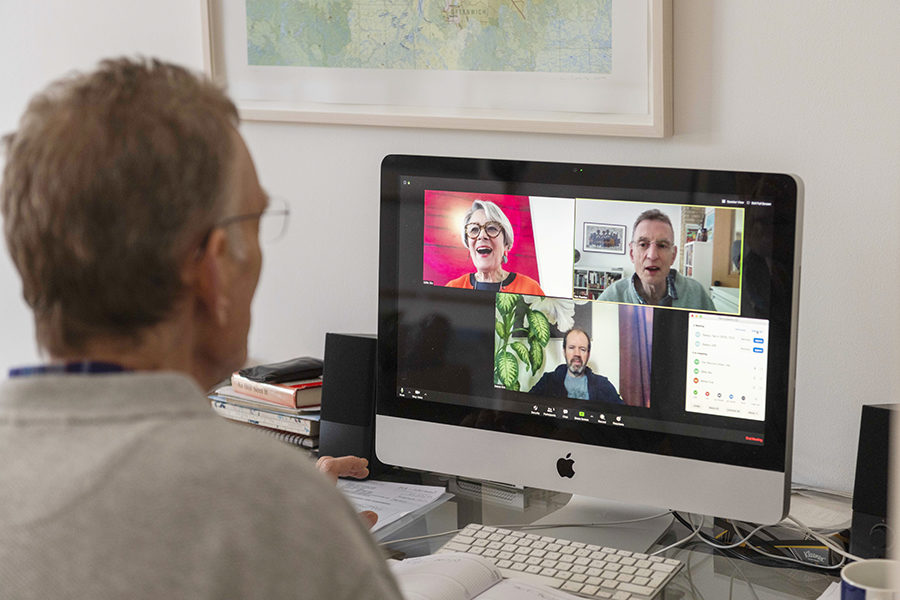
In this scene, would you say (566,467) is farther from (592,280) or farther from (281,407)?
(281,407)

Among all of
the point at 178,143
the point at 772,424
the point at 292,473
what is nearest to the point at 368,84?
the point at 772,424

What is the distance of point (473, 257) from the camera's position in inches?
57.0

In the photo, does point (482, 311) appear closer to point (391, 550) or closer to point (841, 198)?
point (391, 550)

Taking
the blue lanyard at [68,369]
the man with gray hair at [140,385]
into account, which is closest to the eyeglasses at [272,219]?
the man with gray hair at [140,385]

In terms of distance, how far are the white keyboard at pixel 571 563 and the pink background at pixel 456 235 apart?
14.0 inches

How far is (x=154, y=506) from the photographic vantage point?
2.23ft

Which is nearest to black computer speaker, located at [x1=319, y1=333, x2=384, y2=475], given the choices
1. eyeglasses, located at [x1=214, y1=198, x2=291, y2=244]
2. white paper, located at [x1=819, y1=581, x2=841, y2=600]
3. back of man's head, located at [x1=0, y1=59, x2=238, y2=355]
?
eyeglasses, located at [x1=214, y1=198, x2=291, y2=244]

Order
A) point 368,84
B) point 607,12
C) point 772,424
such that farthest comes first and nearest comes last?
point 368,84 → point 607,12 → point 772,424

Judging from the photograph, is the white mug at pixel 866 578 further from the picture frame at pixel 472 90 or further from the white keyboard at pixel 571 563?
the picture frame at pixel 472 90

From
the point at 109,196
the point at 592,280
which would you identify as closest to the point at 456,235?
the point at 592,280

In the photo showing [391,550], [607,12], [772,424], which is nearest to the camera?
[772,424]

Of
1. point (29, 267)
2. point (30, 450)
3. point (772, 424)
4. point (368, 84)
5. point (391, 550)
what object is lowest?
point (391, 550)

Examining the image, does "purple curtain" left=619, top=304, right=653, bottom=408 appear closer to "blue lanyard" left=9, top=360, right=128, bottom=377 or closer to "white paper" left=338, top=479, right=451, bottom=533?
"white paper" left=338, top=479, right=451, bottom=533

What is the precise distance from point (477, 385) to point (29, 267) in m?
0.78
